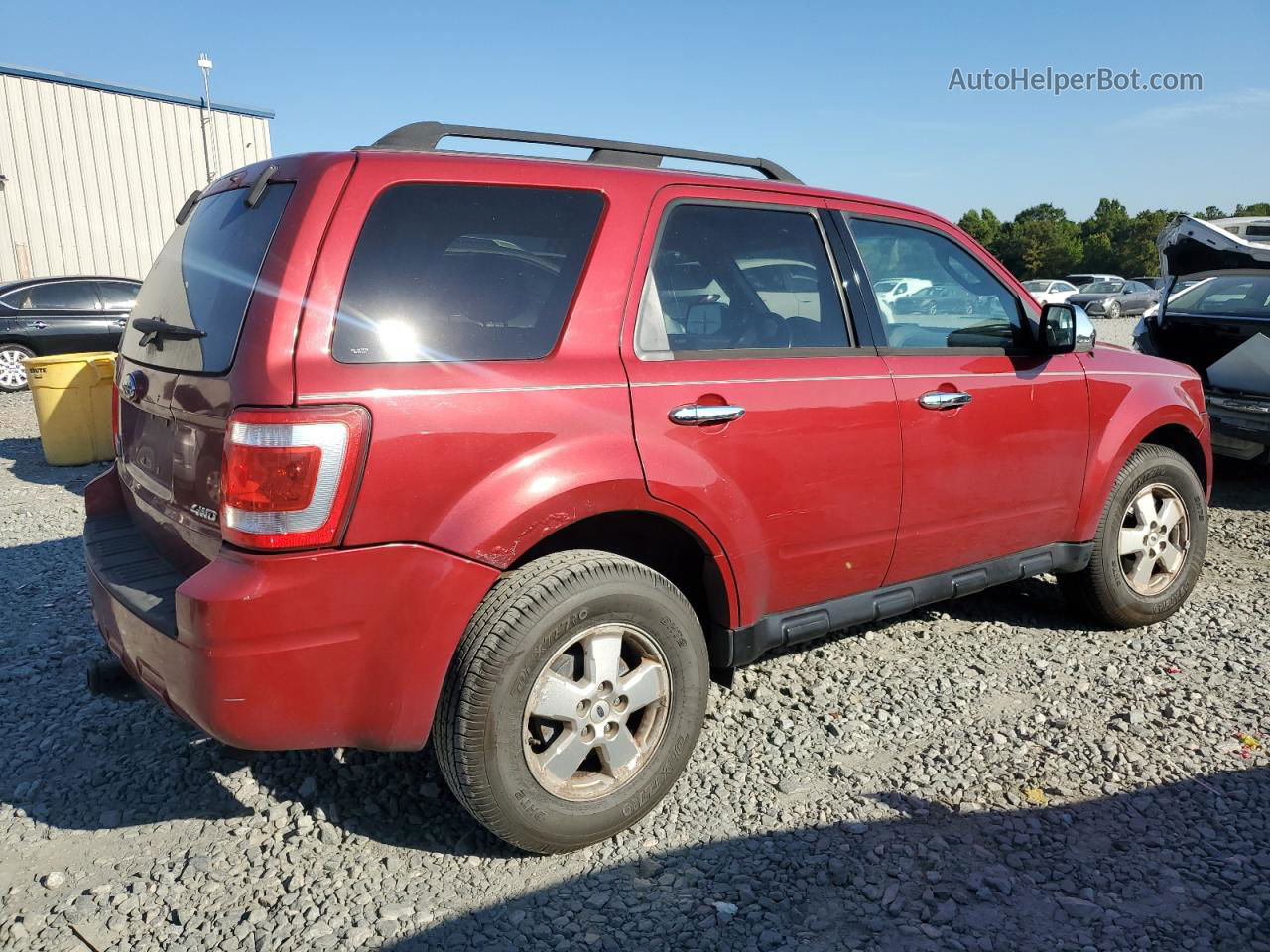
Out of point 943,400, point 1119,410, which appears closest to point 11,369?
point 943,400

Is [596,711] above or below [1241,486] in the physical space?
above

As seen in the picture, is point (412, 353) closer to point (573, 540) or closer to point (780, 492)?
point (573, 540)

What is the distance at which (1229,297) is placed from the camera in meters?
7.50

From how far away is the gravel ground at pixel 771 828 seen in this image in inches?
96.6

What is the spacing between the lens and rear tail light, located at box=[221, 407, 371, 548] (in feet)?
7.38

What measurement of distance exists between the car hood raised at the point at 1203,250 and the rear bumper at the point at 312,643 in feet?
23.0

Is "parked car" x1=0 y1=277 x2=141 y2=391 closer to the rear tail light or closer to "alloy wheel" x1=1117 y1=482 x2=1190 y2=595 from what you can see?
the rear tail light

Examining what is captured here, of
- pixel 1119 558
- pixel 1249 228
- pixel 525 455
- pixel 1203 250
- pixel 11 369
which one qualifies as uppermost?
pixel 1249 228

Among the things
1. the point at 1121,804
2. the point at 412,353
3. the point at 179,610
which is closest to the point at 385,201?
the point at 412,353

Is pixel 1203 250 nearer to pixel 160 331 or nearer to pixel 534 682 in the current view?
pixel 534 682

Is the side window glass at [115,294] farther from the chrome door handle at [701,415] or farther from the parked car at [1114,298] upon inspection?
the parked car at [1114,298]

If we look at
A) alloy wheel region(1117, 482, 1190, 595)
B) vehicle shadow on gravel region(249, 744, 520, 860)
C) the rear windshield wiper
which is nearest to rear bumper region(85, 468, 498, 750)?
vehicle shadow on gravel region(249, 744, 520, 860)

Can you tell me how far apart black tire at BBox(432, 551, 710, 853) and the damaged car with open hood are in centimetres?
534

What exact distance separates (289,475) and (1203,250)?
7762mm
